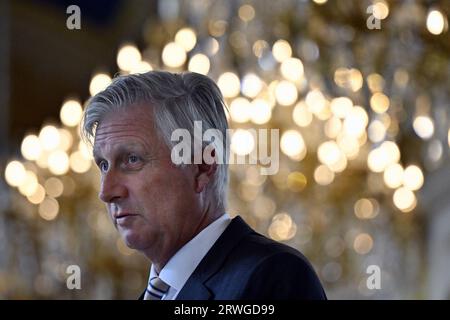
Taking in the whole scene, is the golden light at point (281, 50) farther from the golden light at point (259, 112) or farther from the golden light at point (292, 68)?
the golden light at point (259, 112)

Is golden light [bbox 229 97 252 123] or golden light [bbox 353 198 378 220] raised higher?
golden light [bbox 229 97 252 123]

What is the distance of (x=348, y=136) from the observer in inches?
316

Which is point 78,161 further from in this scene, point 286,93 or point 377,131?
point 377,131

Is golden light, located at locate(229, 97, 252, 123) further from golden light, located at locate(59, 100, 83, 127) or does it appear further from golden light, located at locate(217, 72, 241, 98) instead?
golden light, located at locate(59, 100, 83, 127)

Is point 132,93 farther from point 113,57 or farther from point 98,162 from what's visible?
point 113,57

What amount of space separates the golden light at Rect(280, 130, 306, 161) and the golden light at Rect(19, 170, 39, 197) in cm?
200

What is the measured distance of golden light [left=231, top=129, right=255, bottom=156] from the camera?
23.6 feet

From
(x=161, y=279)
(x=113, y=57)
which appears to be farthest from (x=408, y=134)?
(x=161, y=279)

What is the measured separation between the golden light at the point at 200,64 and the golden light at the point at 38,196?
174cm

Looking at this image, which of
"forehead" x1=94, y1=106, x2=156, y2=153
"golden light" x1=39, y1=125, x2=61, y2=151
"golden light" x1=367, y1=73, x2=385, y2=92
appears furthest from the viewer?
"golden light" x1=39, y1=125, x2=61, y2=151

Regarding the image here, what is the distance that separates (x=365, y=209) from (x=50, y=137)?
277 cm

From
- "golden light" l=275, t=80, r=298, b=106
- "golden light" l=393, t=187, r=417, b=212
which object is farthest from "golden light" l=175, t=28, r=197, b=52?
"golden light" l=393, t=187, r=417, b=212

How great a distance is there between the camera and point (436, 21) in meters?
5.46
